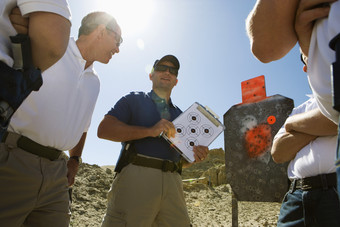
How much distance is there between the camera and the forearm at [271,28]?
1029 millimetres

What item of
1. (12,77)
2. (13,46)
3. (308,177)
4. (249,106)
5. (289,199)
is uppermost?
(249,106)

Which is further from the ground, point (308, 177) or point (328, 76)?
point (328, 76)

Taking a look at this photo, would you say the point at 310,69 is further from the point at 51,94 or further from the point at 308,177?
the point at 51,94

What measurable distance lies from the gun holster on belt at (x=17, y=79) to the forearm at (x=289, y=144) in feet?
5.28

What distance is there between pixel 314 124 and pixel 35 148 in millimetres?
1768

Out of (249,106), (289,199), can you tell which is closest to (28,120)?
(289,199)

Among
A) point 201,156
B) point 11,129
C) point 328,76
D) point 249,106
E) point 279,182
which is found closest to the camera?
point 328,76

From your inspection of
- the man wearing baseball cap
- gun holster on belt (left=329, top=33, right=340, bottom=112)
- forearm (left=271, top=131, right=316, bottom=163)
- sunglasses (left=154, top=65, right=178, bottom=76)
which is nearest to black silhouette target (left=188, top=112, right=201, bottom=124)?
the man wearing baseball cap

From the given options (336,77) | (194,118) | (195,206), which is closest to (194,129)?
(194,118)

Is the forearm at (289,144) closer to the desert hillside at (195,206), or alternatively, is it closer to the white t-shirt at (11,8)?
the white t-shirt at (11,8)

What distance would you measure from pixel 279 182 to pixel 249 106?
1000 mm

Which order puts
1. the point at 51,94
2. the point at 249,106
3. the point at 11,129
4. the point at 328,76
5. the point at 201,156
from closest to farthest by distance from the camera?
the point at 328,76, the point at 11,129, the point at 51,94, the point at 201,156, the point at 249,106

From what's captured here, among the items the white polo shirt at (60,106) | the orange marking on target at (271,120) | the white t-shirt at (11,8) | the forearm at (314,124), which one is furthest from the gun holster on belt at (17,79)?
the orange marking on target at (271,120)

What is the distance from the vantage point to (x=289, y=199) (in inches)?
74.7
